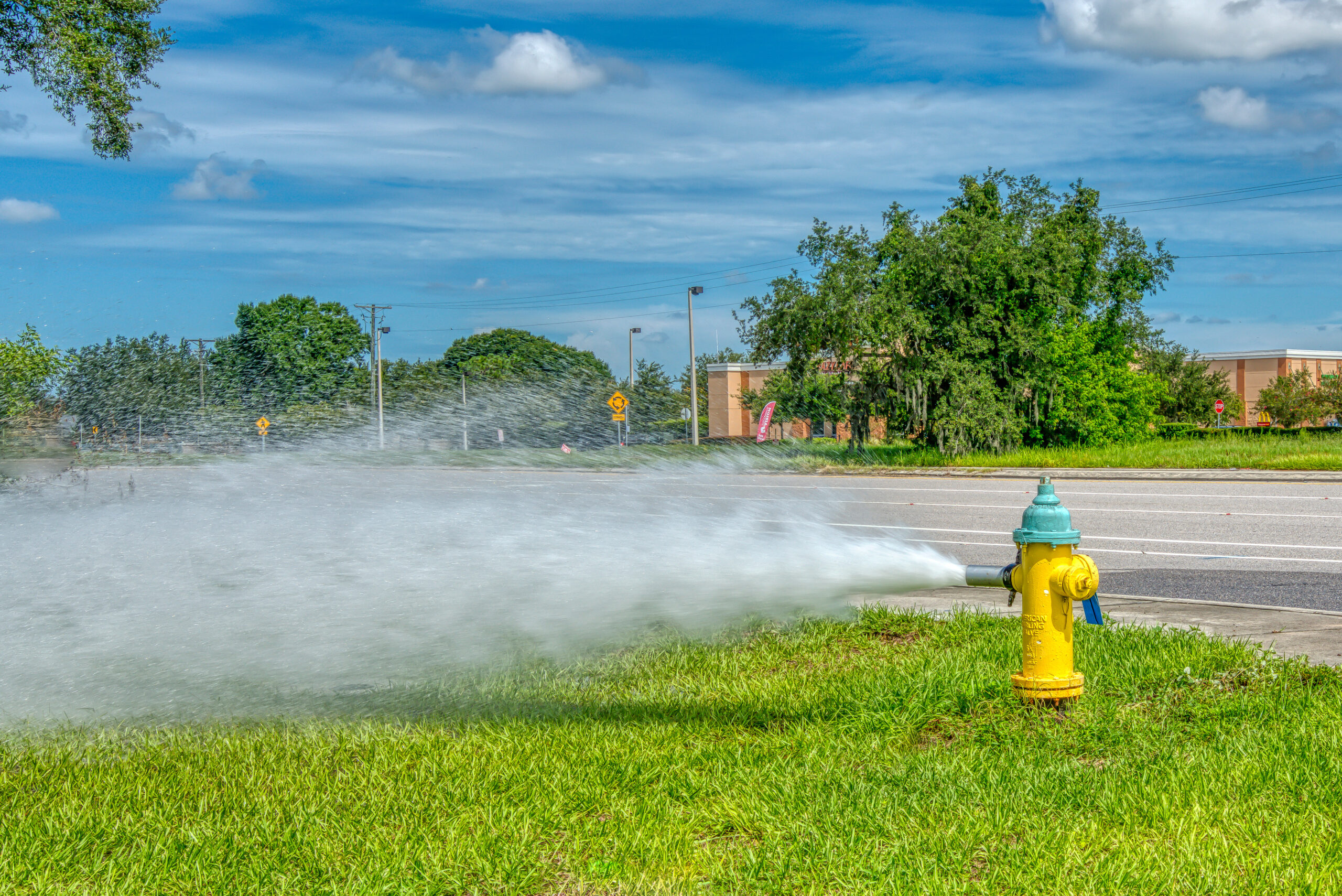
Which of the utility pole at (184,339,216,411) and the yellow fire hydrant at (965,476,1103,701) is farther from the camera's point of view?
the utility pole at (184,339,216,411)

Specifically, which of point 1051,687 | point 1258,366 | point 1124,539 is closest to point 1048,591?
point 1051,687

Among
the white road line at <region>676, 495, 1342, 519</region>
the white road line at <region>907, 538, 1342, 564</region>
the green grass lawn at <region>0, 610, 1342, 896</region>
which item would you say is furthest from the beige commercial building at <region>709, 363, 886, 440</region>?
the green grass lawn at <region>0, 610, 1342, 896</region>

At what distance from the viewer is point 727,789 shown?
3.85 m

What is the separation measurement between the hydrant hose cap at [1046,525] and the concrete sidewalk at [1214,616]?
2.01 meters

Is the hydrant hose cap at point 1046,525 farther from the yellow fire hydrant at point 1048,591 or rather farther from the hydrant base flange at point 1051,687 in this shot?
the hydrant base flange at point 1051,687

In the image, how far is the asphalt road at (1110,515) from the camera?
29.5ft

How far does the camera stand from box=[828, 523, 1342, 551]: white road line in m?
10.9

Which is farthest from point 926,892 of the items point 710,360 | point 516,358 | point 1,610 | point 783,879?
point 710,360

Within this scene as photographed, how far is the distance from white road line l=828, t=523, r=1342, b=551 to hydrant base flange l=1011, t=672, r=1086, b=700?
769 cm

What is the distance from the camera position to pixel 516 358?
3137 inches

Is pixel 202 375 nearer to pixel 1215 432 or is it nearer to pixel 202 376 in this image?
pixel 202 376

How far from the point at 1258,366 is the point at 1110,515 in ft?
253

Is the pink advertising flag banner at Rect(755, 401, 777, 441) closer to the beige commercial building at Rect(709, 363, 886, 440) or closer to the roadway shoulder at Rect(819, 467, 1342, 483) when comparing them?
the roadway shoulder at Rect(819, 467, 1342, 483)

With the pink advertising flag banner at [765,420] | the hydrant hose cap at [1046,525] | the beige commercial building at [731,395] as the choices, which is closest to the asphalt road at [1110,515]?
the hydrant hose cap at [1046,525]
